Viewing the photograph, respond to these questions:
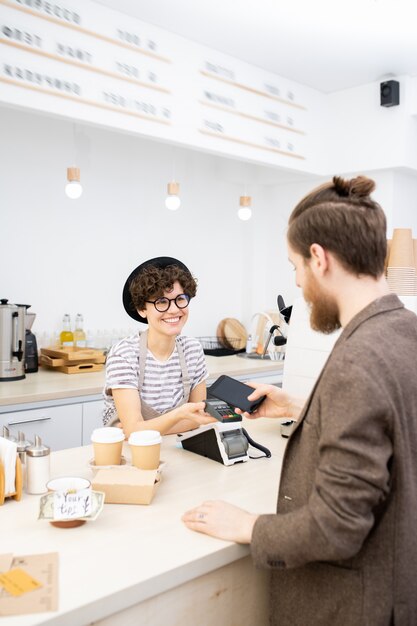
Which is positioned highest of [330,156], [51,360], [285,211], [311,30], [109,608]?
[311,30]

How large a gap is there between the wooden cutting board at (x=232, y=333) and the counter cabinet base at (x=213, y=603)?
10.5ft

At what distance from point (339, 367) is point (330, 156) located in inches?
139

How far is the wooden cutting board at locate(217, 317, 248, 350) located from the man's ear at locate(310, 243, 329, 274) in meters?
3.46

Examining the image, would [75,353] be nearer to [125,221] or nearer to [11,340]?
[11,340]

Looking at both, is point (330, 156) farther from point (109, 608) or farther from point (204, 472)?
point (109, 608)

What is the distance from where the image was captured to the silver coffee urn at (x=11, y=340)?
3131 mm

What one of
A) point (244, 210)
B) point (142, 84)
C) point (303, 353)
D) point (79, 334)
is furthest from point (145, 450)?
point (244, 210)

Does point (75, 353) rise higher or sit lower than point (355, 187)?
lower

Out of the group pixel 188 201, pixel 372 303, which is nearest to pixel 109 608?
pixel 372 303

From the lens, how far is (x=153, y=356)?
2.32 metres

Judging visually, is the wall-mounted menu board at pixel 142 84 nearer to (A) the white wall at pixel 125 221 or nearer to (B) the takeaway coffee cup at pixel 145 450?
(A) the white wall at pixel 125 221

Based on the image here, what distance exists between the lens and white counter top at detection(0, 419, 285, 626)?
109 cm

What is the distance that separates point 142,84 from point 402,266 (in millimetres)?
1663

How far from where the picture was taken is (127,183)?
4.13m
